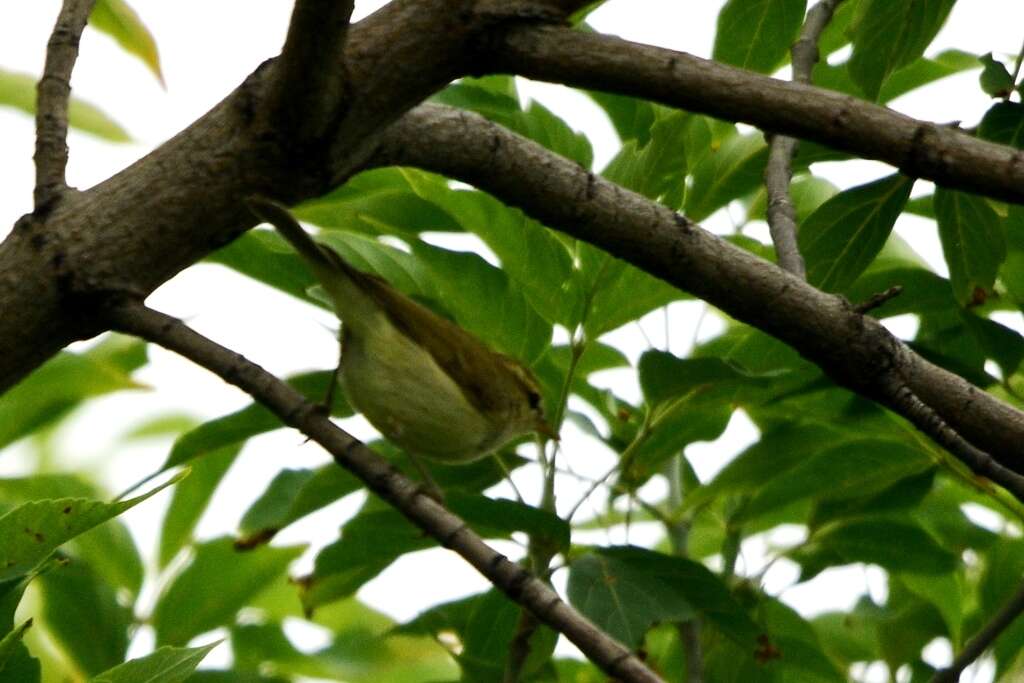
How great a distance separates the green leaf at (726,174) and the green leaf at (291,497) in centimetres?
107

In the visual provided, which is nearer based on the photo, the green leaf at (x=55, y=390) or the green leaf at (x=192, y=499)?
the green leaf at (x=55, y=390)

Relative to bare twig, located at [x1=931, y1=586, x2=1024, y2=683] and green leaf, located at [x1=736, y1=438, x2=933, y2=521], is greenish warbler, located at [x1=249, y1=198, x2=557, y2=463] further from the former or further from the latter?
bare twig, located at [x1=931, y1=586, x2=1024, y2=683]

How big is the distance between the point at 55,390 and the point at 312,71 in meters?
1.55

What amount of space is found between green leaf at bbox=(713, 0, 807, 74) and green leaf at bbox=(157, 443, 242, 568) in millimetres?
1634

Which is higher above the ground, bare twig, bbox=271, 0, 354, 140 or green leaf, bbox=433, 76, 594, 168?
green leaf, bbox=433, 76, 594, 168

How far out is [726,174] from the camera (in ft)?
10.4

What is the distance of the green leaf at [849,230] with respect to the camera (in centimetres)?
252

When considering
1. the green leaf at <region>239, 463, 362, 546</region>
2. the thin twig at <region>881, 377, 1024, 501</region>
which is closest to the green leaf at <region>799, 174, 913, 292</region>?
the thin twig at <region>881, 377, 1024, 501</region>

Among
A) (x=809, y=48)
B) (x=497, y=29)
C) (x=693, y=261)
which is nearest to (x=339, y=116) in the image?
(x=497, y=29)

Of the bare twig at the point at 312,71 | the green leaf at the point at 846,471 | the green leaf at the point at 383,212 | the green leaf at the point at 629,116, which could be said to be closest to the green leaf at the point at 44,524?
the bare twig at the point at 312,71

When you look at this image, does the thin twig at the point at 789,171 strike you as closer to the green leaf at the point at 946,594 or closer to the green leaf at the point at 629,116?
the green leaf at the point at 629,116

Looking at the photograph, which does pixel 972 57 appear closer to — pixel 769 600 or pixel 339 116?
pixel 769 600

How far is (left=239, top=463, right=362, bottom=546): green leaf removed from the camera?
299 centimetres

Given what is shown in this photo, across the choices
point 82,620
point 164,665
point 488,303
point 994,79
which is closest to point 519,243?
point 488,303
